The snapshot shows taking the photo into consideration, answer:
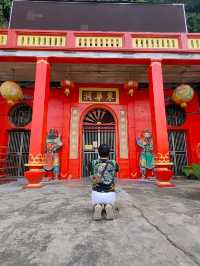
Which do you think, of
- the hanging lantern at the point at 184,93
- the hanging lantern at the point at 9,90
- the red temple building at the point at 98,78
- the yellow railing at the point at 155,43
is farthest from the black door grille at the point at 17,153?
the hanging lantern at the point at 184,93

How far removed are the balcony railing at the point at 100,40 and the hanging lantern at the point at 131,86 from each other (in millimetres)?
1559

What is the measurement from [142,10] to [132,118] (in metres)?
5.38

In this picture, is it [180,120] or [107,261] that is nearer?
[107,261]

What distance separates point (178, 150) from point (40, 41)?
22.9ft

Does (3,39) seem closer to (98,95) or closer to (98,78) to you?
(98,78)

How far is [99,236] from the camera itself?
211 centimetres

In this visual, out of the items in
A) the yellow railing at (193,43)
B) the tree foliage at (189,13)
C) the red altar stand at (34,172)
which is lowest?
the red altar stand at (34,172)

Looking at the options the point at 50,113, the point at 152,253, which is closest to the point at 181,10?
the point at 50,113

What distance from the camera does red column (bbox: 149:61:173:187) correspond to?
18.9 feet

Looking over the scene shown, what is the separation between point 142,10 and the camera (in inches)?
384

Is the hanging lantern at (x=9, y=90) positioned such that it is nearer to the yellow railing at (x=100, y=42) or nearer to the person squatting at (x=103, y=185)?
the yellow railing at (x=100, y=42)

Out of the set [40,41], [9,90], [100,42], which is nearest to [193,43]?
[100,42]

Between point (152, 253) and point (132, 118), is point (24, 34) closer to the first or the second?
point (132, 118)

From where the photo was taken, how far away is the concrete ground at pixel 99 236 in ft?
5.47
